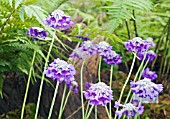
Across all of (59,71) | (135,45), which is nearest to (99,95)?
(59,71)

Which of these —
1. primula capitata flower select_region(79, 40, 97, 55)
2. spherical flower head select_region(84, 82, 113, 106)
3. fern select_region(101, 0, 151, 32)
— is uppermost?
fern select_region(101, 0, 151, 32)

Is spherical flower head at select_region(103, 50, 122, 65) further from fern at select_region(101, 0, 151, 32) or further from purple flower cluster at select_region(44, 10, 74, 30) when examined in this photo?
purple flower cluster at select_region(44, 10, 74, 30)

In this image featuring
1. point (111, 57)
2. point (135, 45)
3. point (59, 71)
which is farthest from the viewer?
point (111, 57)

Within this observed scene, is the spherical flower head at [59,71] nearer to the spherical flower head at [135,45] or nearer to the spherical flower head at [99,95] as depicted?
the spherical flower head at [99,95]

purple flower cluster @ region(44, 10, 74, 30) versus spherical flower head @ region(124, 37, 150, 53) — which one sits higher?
purple flower cluster @ region(44, 10, 74, 30)

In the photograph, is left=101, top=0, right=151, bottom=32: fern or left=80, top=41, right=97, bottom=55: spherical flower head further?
left=80, top=41, right=97, bottom=55: spherical flower head

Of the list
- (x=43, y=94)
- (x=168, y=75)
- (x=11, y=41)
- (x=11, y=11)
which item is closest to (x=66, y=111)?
(x=43, y=94)

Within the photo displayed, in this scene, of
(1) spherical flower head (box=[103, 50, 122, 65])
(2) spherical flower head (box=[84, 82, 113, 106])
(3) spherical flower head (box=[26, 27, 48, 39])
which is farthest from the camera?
(1) spherical flower head (box=[103, 50, 122, 65])

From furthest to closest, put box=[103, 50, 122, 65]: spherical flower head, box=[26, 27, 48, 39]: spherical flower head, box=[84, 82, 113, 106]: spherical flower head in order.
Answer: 1. box=[103, 50, 122, 65]: spherical flower head
2. box=[26, 27, 48, 39]: spherical flower head
3. box=[84, 82, 113, 106]: spherical flower head

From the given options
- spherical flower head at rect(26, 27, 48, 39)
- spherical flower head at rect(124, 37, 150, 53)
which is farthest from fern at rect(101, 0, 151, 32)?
spherical flower head at rect(26, 27, 48, 39)

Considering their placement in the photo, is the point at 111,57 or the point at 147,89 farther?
the point at 111,57

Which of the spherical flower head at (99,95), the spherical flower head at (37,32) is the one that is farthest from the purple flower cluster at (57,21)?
the spherical flower head at (99,95)

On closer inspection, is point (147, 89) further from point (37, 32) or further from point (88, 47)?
point (37, 32)
